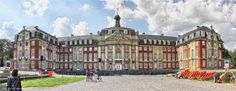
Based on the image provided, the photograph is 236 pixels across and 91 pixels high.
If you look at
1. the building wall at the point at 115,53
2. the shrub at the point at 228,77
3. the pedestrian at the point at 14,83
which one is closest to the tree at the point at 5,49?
the building wall at the point at 115,53

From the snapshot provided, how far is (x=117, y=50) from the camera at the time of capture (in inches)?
4555

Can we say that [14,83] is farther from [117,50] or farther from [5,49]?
[5,49]

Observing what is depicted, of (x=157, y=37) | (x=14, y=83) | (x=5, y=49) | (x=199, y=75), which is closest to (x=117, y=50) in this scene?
(x=157, y=37)

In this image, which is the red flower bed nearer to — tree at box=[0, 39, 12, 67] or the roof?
the roof

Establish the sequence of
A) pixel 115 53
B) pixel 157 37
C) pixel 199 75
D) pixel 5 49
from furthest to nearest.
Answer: pixel 5 49
pixel 157 37
pixel 115 53
pixel 199 75

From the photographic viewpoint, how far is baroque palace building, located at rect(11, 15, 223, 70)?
10162 cm

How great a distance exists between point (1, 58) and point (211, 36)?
226 ft

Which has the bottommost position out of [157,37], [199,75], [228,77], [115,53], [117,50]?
[199,75]

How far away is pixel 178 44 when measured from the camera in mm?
Answer: 121250

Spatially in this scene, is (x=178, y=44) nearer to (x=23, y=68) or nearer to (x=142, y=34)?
(x=142, y=34)

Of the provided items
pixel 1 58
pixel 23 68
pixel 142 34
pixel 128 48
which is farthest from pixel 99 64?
pixel 1 58

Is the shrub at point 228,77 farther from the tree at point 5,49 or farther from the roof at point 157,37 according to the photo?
the tree at point 5,49

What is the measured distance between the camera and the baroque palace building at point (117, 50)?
333ft

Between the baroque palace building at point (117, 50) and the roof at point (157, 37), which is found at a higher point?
the roof at point (157, 37)
